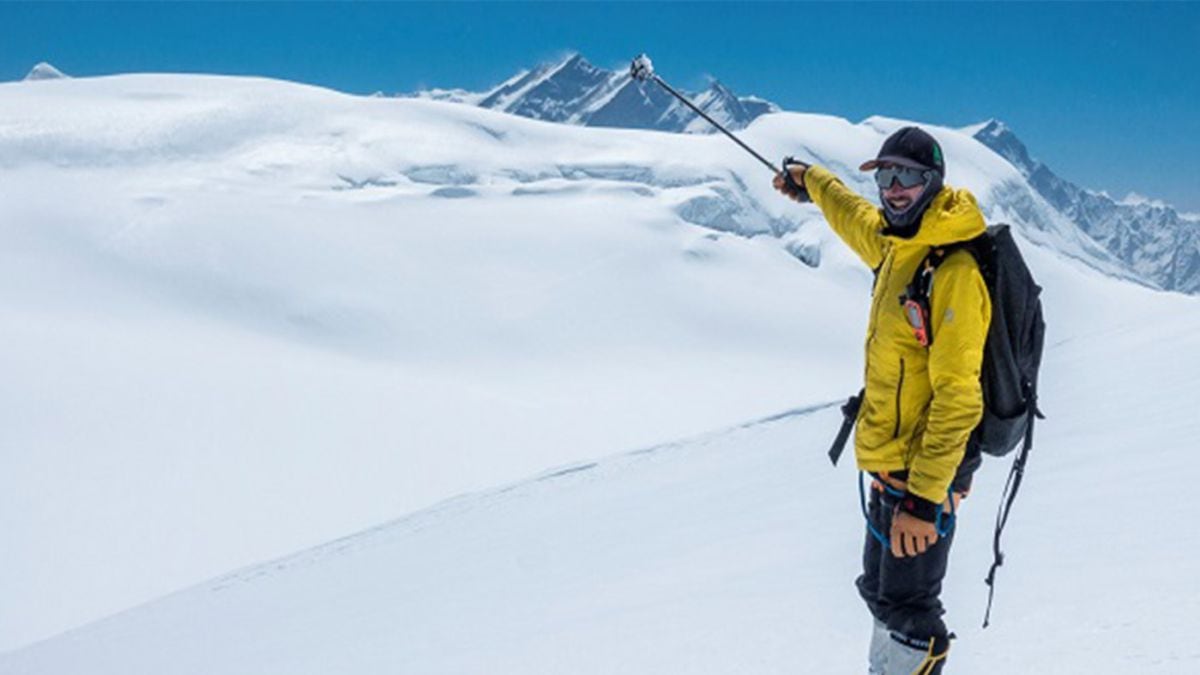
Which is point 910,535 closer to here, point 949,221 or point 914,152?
point 949,221

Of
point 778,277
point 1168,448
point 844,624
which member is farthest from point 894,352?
point 778,277

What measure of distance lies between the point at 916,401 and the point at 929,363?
23 cm

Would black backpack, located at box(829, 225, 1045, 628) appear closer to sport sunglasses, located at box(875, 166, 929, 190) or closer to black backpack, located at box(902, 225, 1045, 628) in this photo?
black backpack, located at box(902, 225, 1045, 628)

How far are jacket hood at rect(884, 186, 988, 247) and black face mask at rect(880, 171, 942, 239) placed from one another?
2cm

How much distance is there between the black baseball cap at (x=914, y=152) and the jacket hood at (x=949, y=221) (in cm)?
11

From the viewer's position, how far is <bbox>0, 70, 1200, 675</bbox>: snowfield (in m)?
5.65

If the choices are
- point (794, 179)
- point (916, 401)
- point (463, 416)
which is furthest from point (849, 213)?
point (463, 416)

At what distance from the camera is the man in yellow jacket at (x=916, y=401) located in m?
2.98

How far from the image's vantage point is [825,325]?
5762 centimetres

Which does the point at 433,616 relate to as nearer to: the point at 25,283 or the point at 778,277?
the point at 25,283

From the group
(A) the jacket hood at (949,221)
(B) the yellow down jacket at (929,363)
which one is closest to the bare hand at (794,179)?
(B) the yellow down jacket at (929,363)

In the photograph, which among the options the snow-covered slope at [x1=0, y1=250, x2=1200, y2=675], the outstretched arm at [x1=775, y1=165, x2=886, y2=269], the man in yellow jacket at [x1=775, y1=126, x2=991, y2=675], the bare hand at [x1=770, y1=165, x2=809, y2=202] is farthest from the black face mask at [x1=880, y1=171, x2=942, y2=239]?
the snow-covered slope at [x1=0, y1=250, x2=1200, y2=675]

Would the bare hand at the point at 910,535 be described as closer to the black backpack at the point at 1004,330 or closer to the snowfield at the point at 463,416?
the black backpack at the point at 1004,330

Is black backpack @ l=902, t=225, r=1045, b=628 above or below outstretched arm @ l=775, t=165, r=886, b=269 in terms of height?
below
